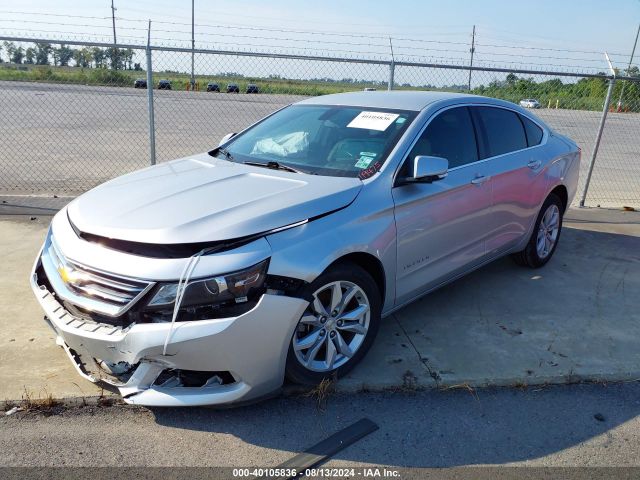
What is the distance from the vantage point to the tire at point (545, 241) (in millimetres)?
5281

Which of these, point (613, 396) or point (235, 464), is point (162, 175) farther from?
point (613, 396)

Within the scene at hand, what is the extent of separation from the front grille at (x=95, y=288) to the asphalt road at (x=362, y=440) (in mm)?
700

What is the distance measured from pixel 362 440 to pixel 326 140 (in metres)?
2.12

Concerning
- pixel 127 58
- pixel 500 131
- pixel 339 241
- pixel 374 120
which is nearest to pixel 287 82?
pixel 127 58

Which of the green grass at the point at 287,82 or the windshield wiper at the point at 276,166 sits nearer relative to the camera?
the windshield wiper at the point at 276,166

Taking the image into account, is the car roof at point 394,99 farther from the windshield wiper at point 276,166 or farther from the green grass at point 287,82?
the green grass at point 287,82

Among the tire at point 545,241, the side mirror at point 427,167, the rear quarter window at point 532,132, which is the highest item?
the rear quarter window at point 532,132

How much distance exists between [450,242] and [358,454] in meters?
1.82

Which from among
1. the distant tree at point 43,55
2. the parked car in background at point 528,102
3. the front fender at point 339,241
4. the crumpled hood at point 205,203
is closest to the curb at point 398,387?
the front fender at point 339,241

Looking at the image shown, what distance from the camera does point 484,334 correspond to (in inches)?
160

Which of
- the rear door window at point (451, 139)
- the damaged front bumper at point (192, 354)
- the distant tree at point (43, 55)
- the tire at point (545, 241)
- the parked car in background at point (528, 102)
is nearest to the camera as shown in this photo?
the damaged front bumper at point (192, 354)

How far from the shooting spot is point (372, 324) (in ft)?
11.4

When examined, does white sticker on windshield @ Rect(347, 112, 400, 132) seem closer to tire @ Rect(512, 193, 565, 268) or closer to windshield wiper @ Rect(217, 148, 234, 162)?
windshield wiper @ Rect(217, 148, 234, 162)

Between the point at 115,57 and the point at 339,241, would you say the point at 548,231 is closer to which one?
the point at 339,241
